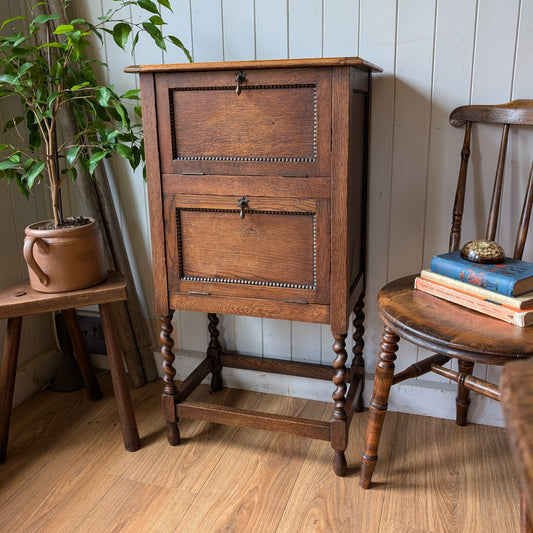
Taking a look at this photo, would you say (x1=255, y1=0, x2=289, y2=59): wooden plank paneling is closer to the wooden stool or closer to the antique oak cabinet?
the antique oak cabinet

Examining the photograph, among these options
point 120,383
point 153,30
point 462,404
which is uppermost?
point 153,30

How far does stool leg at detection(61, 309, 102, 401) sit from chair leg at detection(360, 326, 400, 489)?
1.01 metres

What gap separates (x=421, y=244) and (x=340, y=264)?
0.44 meters

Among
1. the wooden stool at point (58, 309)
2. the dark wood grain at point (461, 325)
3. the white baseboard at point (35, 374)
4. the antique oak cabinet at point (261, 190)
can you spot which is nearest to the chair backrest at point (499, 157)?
the dark wood grain at point (461, 325)

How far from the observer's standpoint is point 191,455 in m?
1.69

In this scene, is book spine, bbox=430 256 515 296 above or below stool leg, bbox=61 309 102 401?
above

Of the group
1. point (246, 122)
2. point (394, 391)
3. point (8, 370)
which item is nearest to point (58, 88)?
point (246, 122)

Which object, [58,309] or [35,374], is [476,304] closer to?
[58,309]

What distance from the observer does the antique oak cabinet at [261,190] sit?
1.35 metres

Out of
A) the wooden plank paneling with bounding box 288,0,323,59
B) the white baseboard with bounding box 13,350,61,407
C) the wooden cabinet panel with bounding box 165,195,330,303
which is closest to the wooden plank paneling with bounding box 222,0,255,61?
the wooden plank paneling with bounding box 288,0,323,59

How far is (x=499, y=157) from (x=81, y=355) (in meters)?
1.50

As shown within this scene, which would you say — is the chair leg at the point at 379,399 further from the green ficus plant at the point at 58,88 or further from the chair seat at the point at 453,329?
the green ficus plant at the point at 58,88

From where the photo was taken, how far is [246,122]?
140 cm

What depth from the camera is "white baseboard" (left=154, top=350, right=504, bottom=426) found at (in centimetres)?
178
